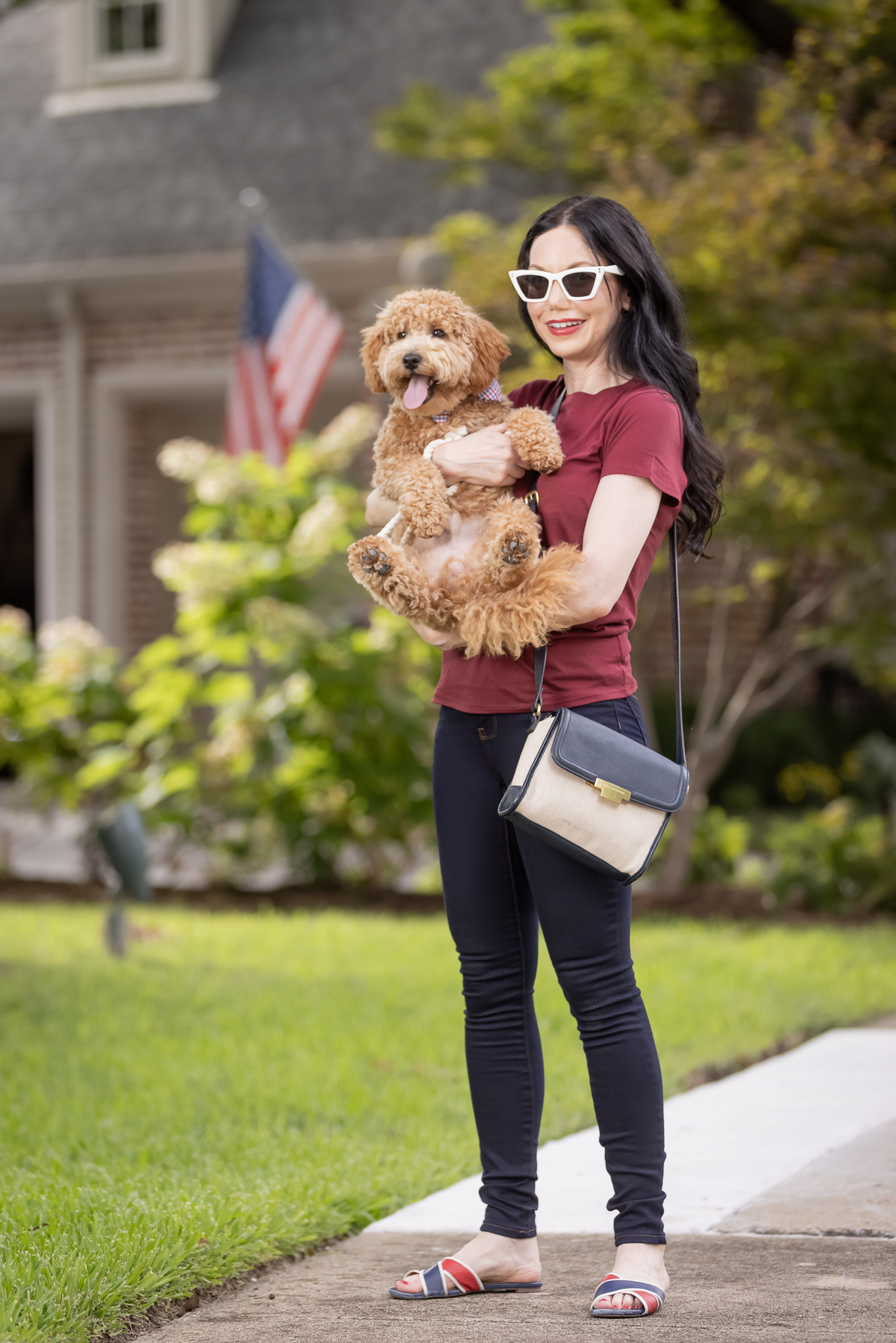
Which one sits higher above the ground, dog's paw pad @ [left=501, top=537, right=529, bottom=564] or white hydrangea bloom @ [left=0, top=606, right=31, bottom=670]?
dog's paw pad @ [left=501, top=537, right=529, bottom=564]

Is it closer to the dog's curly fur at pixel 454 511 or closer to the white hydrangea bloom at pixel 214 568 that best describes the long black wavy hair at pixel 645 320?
the dog's curly fur at pixel 454 511

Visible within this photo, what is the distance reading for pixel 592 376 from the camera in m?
3.00

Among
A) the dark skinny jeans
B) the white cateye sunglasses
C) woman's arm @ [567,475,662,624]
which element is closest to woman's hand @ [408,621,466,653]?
the dark skinny jeans

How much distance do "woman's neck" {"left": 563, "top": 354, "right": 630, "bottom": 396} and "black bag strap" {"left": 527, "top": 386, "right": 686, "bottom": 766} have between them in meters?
0.05

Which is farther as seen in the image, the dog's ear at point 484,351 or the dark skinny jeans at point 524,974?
the dog's ear at point 484,351

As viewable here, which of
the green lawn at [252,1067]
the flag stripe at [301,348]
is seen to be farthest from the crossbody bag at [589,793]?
the flag stripe at [301,348]

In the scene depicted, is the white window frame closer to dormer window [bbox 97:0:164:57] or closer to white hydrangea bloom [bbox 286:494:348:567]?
dormer window [bbox 97:0:164:57]

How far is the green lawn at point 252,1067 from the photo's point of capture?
10.5 ft

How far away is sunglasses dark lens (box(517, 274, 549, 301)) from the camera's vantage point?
2.95 m

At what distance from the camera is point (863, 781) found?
31.8 ft

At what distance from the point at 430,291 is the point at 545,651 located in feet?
2.38

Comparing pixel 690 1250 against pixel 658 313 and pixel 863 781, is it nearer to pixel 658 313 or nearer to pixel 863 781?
pixel 658 313

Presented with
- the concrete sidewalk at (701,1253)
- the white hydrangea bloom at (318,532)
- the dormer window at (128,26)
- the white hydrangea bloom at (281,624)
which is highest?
the dormer window at (128,26)

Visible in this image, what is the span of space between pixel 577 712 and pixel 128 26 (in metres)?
12.5
